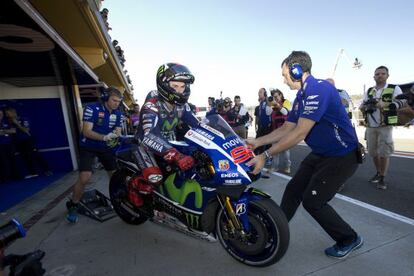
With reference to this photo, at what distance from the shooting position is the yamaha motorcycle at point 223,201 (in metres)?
2.43

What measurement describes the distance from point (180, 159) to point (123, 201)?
1.69 metres

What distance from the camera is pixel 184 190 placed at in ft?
9.48

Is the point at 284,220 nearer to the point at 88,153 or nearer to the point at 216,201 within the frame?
the point at 216,201

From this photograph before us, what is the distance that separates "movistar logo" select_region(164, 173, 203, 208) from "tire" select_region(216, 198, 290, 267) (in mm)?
254

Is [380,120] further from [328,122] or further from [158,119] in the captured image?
[158,119]

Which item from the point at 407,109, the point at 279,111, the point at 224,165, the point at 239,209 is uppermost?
the point at 407,109

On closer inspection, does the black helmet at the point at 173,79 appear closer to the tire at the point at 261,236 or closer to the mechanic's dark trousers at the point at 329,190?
the tire at the point at 261,236

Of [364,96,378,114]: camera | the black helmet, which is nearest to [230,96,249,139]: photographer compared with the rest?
[364,96,378,114]: camera

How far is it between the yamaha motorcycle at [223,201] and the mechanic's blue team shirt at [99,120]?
6.03 feet

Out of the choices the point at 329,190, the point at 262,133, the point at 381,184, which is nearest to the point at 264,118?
the point at 262,133

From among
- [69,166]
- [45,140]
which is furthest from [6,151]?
[69,166]

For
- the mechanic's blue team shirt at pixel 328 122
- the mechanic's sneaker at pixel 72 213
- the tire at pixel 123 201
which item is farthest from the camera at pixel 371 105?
the mechanic's sneaker at pixel 72 213

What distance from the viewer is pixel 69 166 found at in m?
8.95

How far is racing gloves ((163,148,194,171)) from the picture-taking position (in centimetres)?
255
